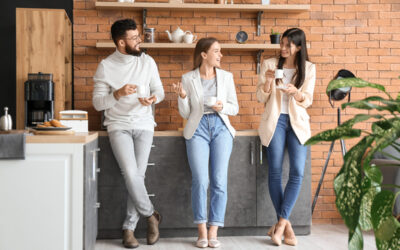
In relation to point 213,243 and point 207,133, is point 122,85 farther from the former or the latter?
point 213,243

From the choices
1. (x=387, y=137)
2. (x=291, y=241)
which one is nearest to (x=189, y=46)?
(x=291, y=241)

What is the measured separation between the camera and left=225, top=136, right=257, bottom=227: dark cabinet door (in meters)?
3.62

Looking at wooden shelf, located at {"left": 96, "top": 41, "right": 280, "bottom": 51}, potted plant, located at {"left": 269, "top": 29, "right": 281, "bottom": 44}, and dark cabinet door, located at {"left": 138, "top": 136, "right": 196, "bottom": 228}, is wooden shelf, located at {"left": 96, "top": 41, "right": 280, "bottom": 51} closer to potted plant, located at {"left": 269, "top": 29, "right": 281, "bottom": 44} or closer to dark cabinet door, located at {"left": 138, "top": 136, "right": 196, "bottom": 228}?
potted plant, located at {"left": 269, "top": 29, "right": 281, "bottom": 44}

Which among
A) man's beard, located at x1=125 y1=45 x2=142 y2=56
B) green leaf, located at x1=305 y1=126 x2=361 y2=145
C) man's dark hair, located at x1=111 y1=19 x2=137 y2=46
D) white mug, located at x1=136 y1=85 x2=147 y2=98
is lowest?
green leaf, located at x1=305 y1=126 x2=361 y2=145

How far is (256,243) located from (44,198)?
5.56 feet

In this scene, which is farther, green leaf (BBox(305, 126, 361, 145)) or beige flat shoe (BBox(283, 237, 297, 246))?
beige flat shoe (BBox(283, 237, 297, 246))

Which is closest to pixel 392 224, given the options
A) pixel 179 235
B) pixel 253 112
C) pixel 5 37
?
pixel 179 235

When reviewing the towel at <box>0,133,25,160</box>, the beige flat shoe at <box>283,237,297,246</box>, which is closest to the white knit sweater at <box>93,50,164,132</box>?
the towel at <box>0,133,25,160</box>

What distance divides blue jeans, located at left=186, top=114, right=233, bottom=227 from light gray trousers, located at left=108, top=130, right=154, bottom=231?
32 centimetres

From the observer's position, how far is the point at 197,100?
11.3 feet

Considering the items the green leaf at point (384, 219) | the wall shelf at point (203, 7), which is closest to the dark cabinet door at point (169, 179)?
the wall shelf at point (203, 7)

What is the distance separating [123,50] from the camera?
3.43 metres

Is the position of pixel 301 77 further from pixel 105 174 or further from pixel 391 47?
pixel 105 174

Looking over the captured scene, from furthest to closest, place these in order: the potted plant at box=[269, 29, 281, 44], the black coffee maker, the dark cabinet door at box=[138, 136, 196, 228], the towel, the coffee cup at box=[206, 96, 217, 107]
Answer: the potted plant at box=[269, 29, 281, 44] < the black coffee maker < the dark cabinet door at box=[138, 136, 196, 228] < the coffee cup at box=[206, 96, 217, 107] < the towel
